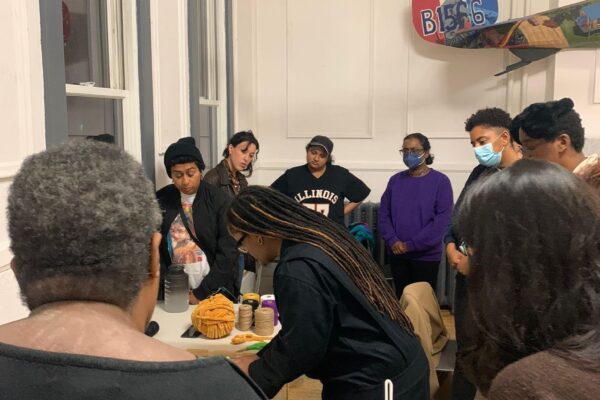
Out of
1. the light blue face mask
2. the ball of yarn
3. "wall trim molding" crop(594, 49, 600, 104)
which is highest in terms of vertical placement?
"wall trim molding" crop(594, 49, 600, 104)

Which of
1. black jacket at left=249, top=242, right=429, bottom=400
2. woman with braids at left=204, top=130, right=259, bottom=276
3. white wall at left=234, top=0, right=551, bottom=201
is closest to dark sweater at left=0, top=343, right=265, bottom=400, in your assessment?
black jacket at left=249, top=242, right=429, bottom=400

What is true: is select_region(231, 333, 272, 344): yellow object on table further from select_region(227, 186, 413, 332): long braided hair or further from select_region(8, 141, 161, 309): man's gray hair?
select_region(8, 141, 161, 309): man's gray hair

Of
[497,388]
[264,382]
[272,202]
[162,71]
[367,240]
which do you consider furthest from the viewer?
[367,240]

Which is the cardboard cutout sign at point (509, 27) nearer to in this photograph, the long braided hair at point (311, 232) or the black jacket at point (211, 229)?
the black jacket at point (211, 229)

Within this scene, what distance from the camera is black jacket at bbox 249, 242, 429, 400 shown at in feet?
4.84

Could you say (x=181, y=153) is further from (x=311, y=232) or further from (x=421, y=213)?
(x=421, y=213)

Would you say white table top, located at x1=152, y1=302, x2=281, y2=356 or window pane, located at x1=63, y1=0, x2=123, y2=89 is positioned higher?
window pane, located at x1=63, y1=0, x2=123, y2=89

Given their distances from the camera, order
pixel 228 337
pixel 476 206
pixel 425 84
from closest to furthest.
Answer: pixel 476 206, pixel 228 337, pixel 425 84

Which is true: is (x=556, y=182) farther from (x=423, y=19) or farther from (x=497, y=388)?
(x=423, y=19)

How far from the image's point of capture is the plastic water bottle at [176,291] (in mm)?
2291

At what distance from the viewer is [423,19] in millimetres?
4758

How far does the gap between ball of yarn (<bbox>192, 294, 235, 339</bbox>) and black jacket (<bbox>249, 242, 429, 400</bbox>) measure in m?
0.48

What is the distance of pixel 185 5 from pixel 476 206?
282cm

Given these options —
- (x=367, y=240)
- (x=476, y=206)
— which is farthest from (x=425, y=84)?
(x=476, y=206)
